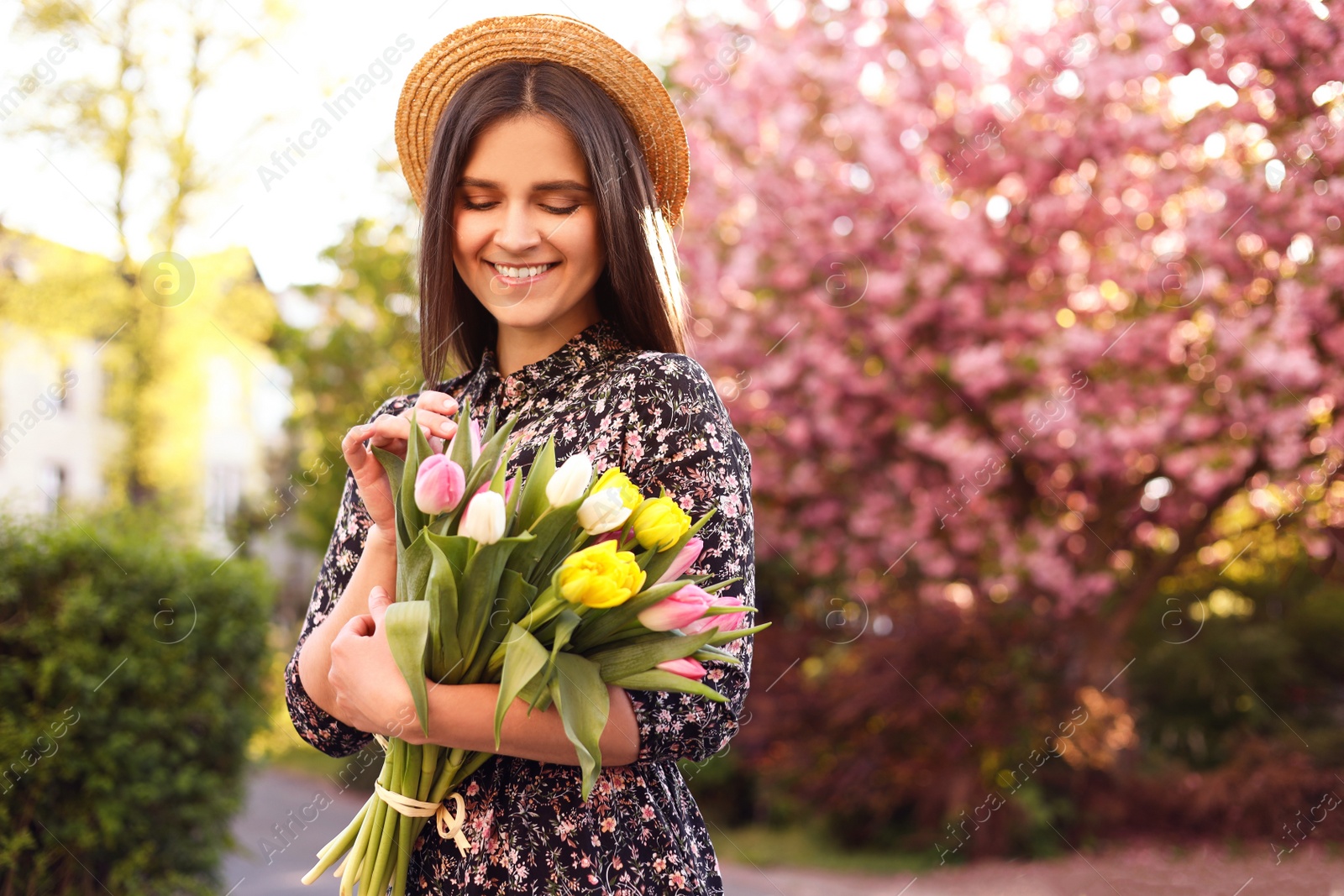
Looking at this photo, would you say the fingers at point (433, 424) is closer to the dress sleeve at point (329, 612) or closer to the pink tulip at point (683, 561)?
the dress sleeve at point (329, 612)

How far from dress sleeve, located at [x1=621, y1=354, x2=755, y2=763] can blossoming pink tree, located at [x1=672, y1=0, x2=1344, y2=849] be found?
17.7ft

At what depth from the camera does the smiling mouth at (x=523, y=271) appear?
68.0 inches

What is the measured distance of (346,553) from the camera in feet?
5.95

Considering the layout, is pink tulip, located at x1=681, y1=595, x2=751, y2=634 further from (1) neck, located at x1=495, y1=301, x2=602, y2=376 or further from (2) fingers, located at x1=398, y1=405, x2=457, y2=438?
(1) neck, located at x1=495, y1=301, x2=602, y2=376

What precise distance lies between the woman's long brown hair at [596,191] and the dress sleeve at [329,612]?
0.31 metres

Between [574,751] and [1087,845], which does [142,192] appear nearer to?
[1087,845]

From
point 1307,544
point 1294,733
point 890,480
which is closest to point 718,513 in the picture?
point 890,480

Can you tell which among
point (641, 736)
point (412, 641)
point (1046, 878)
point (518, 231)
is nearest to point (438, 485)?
point (412, 641)

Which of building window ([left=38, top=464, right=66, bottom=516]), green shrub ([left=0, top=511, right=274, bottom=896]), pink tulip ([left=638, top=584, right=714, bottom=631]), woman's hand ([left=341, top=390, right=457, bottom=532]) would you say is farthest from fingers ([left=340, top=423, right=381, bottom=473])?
building window ([left=38, top=464, right=66, bottom=516])

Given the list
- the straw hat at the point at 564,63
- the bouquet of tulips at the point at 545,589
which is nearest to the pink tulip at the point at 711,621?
the bouquet of tulips at the point at 545,589

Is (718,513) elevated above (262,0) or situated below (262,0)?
below

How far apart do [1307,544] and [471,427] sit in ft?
23.1

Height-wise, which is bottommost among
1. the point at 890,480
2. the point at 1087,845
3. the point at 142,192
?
the point at 1087,845

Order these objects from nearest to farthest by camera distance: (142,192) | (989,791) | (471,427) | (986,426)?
(471,427)
(989,791)
(986,426)
(142,192)
